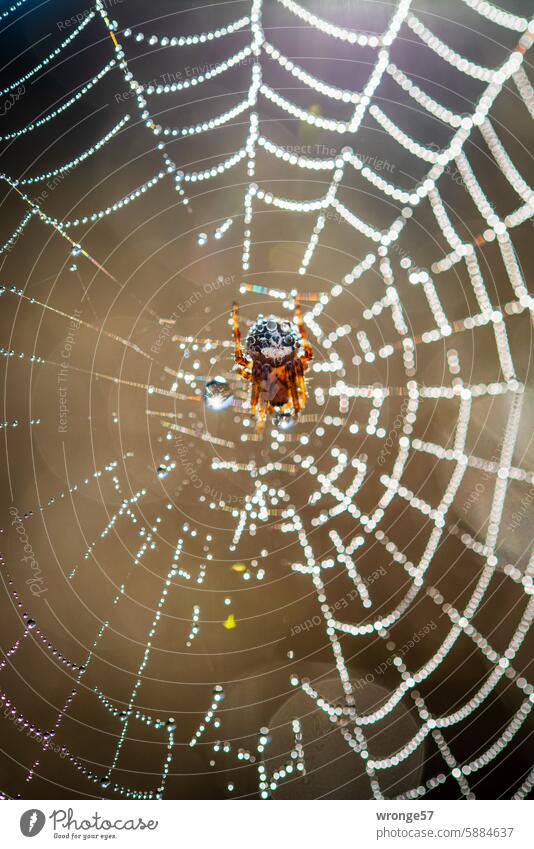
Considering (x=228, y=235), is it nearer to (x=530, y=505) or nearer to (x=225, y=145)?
(x=225, y=145)

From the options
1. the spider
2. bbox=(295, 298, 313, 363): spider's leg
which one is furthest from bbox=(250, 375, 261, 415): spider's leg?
bbox=(295, 298, 313, 363): spider's leg

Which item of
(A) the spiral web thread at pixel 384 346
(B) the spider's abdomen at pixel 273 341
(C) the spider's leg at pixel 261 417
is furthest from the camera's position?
(C) the spider's leg at pixel 261 417

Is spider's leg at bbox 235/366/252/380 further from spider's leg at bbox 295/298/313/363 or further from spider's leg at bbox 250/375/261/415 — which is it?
spider's leg at bbox 295/298/313/363

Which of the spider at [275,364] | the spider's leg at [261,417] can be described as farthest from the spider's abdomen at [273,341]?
the spider's leg at [261,417]

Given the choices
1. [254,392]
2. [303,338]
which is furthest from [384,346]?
[254,392]

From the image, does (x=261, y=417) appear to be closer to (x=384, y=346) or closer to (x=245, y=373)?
(x=245, y=373)

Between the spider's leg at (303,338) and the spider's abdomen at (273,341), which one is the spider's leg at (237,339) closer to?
the spider's abdomen at (273,341)

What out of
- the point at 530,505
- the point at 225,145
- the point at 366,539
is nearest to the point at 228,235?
the point at 225,145
